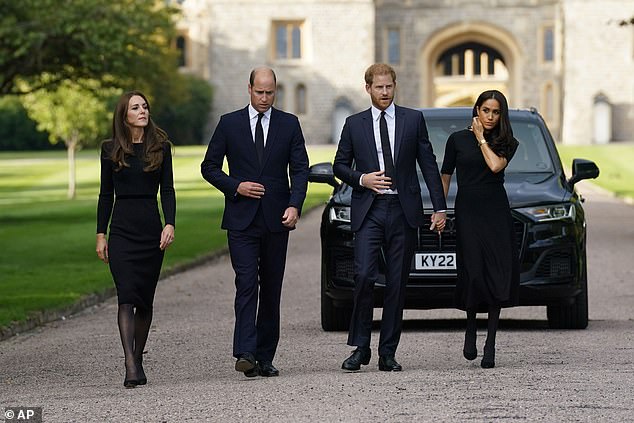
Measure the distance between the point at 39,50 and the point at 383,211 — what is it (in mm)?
21173

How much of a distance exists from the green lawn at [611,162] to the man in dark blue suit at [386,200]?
28.2 meters

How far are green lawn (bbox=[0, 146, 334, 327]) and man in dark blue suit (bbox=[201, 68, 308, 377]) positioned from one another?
4202 millimetres

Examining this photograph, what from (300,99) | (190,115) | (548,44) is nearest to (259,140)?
(190,115)

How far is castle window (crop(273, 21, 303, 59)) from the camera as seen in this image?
78.9 metres

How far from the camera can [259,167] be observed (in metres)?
9.44

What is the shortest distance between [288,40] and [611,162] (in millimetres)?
26831

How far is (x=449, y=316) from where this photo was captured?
45.1 ft

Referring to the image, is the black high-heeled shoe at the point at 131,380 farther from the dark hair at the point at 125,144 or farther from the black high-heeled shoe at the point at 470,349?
the black high-heeled shoe at the point at 470,349

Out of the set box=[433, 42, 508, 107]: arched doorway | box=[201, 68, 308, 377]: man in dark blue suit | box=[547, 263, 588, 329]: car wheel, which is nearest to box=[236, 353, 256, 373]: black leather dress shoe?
box=[201, 68, 308, 377]: man in dark blue suit

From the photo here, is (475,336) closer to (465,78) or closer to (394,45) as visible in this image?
(394,45)

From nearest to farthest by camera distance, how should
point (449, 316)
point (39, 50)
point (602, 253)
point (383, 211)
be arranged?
1. point (383, 211)
2. point (449, 316)
3. point (602, 253)
4. point (39, 50)

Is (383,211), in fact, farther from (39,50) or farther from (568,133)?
(568,133)

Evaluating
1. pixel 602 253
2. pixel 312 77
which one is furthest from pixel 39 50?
pixel 312 77

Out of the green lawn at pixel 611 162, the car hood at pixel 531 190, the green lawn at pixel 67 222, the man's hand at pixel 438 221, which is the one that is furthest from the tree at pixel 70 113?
the man's hand at pixel 438 221
